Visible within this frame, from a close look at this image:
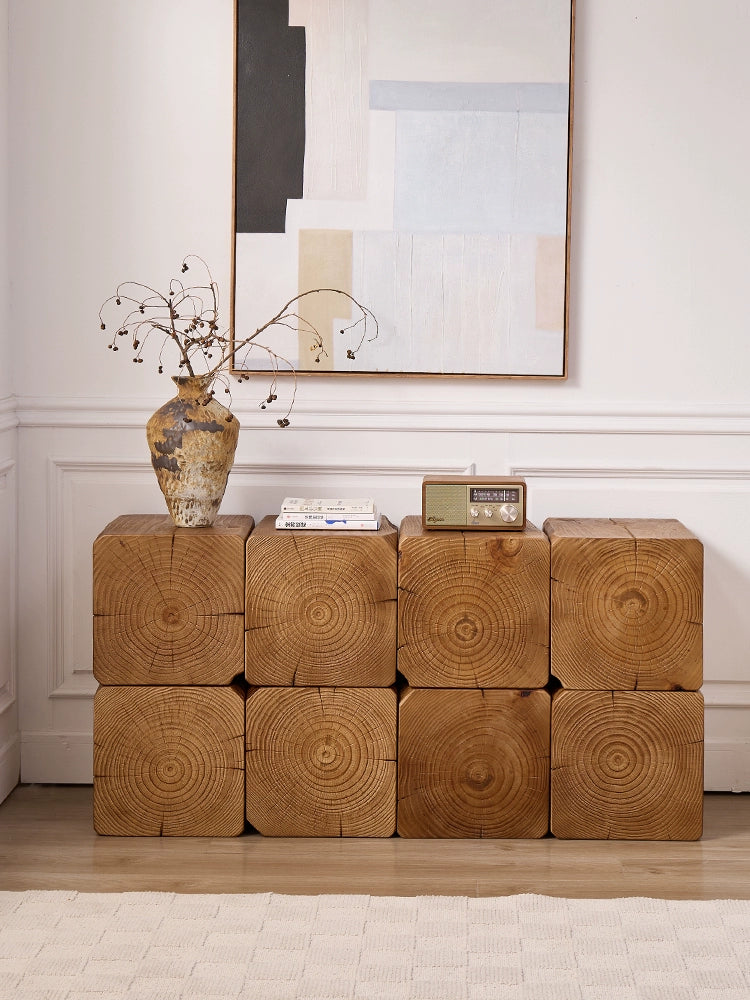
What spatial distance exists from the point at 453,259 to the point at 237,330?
1.94ft

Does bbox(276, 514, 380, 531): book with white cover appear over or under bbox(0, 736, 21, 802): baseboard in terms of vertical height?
over

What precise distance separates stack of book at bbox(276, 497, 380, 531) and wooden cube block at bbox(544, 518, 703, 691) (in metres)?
0.44

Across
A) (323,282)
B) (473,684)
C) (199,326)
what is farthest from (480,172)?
(473,684)

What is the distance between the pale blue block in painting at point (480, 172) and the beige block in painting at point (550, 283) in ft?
0.12

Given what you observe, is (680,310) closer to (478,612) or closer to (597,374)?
(597,374)

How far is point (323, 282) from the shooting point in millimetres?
2826

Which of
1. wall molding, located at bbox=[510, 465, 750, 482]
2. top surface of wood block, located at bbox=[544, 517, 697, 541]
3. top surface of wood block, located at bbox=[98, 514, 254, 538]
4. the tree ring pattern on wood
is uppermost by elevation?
wall molding, located at bbox=[510, 465, 750, 482]

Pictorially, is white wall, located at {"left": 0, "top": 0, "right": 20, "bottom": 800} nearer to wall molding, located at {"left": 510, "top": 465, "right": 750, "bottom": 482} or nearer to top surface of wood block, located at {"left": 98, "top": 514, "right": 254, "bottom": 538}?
top surface of wood block, located at {"left": 98, "top": 514, "right": 254, "bottom": 538}

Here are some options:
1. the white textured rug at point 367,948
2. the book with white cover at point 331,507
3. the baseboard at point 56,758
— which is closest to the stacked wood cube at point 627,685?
the white textured rug at point 367,948

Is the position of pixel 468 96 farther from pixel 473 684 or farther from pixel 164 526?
pixel 473 684

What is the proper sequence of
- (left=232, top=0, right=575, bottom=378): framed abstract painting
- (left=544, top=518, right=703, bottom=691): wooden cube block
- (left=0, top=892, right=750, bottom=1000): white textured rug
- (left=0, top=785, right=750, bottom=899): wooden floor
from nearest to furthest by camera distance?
(left=0, top=892, right=750, bottom=1000): white textured rug
(left=0, top=785, right=750, bottom=899): wooden floor
(left=544, top=518, right=703, bottom=691): wooden cube block
(left=232, top=0, right=575, bottom=378): framed abstract painting

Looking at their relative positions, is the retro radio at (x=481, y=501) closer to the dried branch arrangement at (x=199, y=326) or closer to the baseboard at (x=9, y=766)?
the dried branch arrangement at (x=199, y=326)

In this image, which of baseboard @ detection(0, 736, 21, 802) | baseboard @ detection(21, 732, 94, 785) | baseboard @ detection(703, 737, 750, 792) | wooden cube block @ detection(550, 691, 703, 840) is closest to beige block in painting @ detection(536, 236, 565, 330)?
wooden cube block @ detection(550, 691, 703, 840)

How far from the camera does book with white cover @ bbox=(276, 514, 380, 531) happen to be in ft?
8.45
